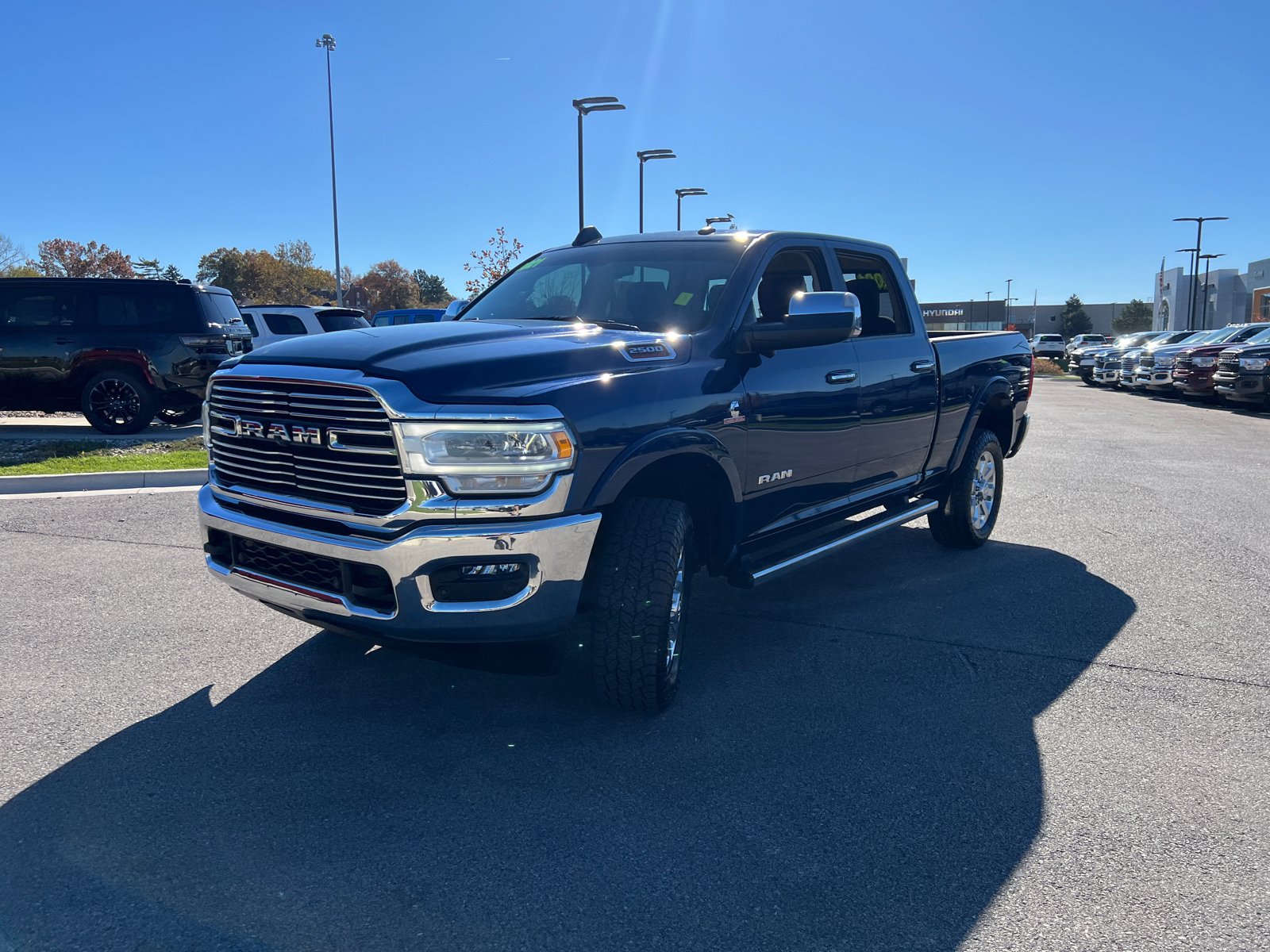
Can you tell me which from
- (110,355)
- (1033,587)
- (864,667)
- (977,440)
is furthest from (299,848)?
(110,355)

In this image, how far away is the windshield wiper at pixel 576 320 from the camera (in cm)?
421

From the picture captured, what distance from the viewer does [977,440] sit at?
6.64 metres

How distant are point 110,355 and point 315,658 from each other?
9.49 meters

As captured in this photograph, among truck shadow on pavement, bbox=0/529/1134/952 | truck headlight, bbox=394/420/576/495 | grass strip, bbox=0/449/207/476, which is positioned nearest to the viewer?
truck shadow on pavement, bbox=0/529/1134/952

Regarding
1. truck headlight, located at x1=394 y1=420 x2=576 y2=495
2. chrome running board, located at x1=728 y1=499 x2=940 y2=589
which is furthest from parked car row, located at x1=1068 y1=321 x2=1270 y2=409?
truck headlight, located at x1=394 y1=420 x2=576 y2=495

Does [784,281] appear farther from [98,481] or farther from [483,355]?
[98,481]

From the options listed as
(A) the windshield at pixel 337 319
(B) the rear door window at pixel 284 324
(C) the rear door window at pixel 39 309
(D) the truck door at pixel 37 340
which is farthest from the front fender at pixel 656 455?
(B) the rear door window at pixel 284 324

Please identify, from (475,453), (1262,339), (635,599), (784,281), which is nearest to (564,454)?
(475,453)

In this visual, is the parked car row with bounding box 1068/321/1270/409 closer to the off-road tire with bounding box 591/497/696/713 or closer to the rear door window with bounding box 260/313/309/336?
the rear door window with bounding box 260/313/309/336

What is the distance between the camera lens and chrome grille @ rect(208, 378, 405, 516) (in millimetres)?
3176

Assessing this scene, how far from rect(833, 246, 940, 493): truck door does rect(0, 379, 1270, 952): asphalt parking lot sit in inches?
31.1

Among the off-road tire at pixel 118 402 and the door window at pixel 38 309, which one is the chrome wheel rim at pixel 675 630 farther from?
the door window at pixel 38 309

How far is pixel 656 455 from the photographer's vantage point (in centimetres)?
353

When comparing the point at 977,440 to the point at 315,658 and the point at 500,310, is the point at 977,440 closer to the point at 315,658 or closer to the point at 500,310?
the point at 500,310
